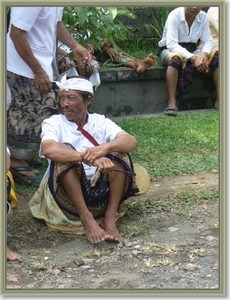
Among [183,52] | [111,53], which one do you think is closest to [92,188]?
[111,53]

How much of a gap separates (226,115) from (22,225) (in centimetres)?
171

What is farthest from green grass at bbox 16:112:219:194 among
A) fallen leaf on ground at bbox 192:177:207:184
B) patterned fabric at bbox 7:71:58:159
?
patterned fabric at bbox 7:71:58:159

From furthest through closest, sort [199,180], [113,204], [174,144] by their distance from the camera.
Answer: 1. [174,144]
2. [199,180]
3. [113,204]

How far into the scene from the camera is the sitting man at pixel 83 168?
4.10 m

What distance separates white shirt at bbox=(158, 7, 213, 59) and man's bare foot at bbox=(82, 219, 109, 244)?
2.73 metres

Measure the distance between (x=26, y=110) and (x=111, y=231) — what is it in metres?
1.14

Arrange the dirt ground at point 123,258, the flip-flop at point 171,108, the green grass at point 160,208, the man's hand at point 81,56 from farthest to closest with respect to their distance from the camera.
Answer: the flip-flop at point 171,108 → the man's hand at point 81,56 → the green grass at point 160,208 → the dirt ground at point 123,258

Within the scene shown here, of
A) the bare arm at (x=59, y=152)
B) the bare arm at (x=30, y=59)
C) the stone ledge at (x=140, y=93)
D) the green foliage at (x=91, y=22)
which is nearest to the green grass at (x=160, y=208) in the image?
the bare arm at (x=59, y=152)

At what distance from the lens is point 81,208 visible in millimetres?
4180

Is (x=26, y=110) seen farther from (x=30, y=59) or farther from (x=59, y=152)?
(x=59, y=152)

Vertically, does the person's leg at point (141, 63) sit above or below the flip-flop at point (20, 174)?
above

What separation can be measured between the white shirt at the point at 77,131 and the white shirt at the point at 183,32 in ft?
7.48

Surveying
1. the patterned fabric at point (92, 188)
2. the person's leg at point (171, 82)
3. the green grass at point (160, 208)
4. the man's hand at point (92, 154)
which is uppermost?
the person's leg at point (171, 82)

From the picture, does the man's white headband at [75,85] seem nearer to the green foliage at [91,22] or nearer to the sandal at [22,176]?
the green foliage at [91,22]
